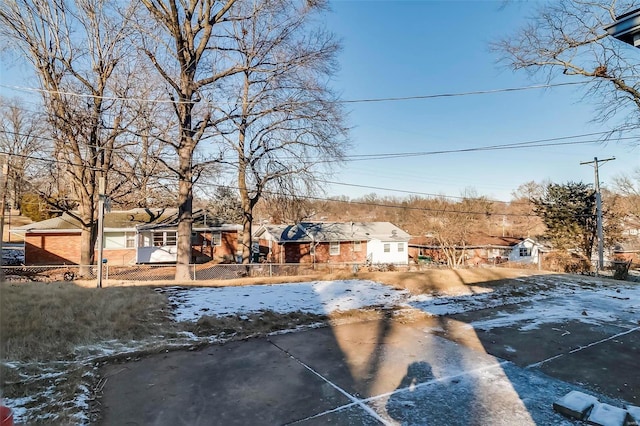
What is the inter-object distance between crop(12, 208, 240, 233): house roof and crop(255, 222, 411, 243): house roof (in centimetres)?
358

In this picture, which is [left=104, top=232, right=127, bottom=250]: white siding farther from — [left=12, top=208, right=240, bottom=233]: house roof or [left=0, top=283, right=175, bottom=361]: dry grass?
[left=0, top=283, right=175, bottom=361]: dry grass

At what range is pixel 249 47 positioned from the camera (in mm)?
14859

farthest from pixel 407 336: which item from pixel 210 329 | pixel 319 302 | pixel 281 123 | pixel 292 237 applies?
pixel 292 237

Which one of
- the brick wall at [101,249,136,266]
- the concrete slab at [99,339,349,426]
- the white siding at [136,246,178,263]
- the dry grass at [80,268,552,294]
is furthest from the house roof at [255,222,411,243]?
the concrete slab at [99,339,349,426]

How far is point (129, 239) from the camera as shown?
23.0 m

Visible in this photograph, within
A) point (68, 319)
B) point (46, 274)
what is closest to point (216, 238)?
point (46, 274)

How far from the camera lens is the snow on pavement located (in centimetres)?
763

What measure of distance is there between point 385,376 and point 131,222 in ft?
76.1

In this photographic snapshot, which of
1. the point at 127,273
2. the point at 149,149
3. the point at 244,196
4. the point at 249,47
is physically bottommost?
the point at 127,273

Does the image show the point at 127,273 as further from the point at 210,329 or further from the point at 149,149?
the point at 210,329

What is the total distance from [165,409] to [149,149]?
15852 mm

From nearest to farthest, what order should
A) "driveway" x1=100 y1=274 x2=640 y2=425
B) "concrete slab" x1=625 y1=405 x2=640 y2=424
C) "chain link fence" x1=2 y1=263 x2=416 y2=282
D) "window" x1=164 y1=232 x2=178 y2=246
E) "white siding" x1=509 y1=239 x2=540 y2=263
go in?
"concrete slab" x1=625 y1=405 x2=640 y2=424 → "driveway" x1=100 y1=274 x2=640 y2=425 → "chain link fence" x1=2 y1=263 x2=416 y2=282 → "window" x1=164 y1=232 x2=178 y2=246 → "white siding" x1=509 y1=239 x2=540 y2=263

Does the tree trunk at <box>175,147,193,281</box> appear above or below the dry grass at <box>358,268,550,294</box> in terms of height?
above

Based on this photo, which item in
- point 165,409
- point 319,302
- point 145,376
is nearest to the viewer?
point 165,409
